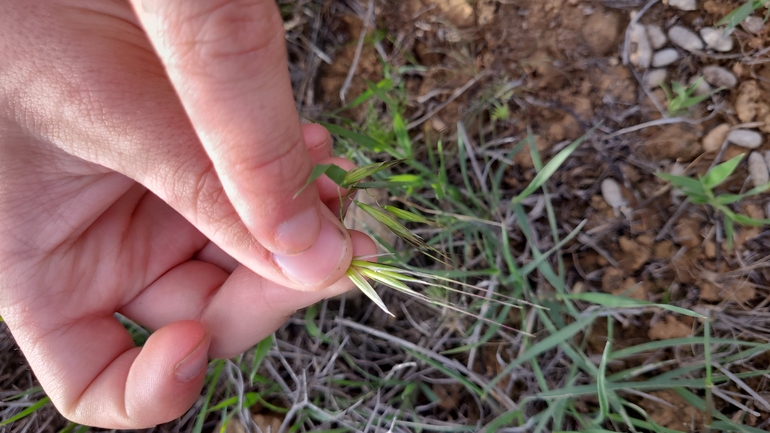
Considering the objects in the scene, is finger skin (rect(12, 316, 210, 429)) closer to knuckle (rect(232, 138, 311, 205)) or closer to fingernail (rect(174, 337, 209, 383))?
fingernail (rect(174, 337, 209, 383))

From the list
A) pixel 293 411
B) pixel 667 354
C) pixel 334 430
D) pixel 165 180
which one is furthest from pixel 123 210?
pixel 667 354

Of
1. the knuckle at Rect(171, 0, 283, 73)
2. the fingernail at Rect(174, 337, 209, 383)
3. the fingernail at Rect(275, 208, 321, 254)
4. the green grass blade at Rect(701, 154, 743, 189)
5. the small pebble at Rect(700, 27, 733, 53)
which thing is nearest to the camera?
the knuckle at Rect(171, 0, 283, 73)

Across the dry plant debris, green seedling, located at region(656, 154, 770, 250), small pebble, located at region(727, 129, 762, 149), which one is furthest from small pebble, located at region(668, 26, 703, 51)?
green seedling, located at region(656, 154, 770, 250)

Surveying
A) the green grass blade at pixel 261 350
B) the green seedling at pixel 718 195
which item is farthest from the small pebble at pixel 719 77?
the green grass blade at pixel 261 350

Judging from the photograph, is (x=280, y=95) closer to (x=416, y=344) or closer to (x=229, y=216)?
(x=229, y=216)

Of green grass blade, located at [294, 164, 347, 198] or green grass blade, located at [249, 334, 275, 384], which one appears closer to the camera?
green grass blade, located at [294, 164, 347, 198]

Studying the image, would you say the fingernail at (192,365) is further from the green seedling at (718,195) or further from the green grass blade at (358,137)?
the green seedling at (718,195)
